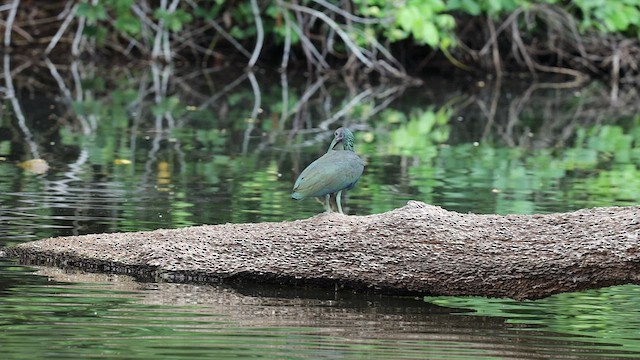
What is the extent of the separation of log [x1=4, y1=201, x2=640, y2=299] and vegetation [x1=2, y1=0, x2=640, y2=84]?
1110cm

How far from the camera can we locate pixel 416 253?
19.1ft

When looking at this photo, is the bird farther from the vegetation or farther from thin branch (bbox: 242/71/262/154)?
the vegetation

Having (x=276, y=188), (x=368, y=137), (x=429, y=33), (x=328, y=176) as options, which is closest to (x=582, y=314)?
(x=328, y=176)

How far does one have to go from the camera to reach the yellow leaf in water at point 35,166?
949cm

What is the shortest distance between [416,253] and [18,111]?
8.08 m

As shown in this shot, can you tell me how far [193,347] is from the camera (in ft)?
15.7

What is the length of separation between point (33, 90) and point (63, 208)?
757 centimetres

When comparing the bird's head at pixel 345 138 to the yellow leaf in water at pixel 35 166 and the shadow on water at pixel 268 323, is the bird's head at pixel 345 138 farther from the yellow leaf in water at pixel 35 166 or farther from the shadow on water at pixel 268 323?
the yellow leaf in water at pixel 35 166

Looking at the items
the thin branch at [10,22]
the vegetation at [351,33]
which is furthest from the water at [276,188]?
the thin branch at [10,22]

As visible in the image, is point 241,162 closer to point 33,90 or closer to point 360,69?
point 33,90

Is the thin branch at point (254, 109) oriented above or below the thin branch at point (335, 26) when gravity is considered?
below

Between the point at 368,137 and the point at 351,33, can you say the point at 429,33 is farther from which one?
the point at 368,137

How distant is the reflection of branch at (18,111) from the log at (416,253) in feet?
14.5

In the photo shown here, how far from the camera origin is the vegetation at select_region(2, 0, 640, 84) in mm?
17844
